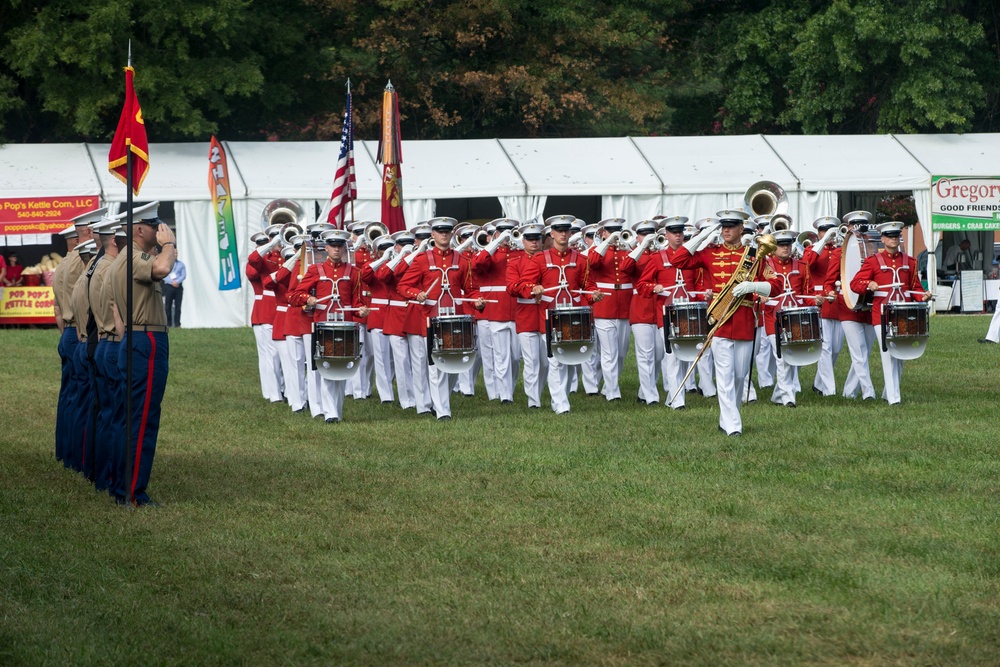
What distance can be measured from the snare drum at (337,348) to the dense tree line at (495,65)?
18.8m

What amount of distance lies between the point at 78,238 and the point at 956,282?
23.3 metres

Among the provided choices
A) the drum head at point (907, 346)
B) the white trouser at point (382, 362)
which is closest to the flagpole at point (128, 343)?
the white trouser at point (382, 362)

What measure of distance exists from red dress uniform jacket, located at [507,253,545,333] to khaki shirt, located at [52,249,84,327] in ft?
16.7

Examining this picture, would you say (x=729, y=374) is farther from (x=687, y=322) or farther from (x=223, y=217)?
(x=223, y=217)

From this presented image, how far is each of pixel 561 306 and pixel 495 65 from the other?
22.0 metres

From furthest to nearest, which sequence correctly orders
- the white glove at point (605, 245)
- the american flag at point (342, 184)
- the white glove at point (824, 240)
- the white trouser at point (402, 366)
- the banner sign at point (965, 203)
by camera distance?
1. the banner sign at point (965, 203)
2. the american flag at point (342, 184)
3. the white glove at point (824, 240)
4. the white glove at point (605, 245)
5. the white trouser at point (402, 366)

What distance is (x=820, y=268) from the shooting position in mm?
17656

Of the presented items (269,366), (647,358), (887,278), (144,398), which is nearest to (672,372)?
(647,358)

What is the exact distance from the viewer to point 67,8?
32875 mm

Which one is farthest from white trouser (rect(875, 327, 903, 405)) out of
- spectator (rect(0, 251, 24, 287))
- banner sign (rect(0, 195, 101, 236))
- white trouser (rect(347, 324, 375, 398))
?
spectator (rect(0, 251, 24, 287))

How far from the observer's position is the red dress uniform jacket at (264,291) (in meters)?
18.0

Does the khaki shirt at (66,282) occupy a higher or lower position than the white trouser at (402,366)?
higher

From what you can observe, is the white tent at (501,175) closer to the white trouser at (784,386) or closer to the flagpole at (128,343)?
the white trouser at (784,386)

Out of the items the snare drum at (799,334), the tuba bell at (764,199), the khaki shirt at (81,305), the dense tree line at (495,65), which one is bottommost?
the snare drum at (799,334)
